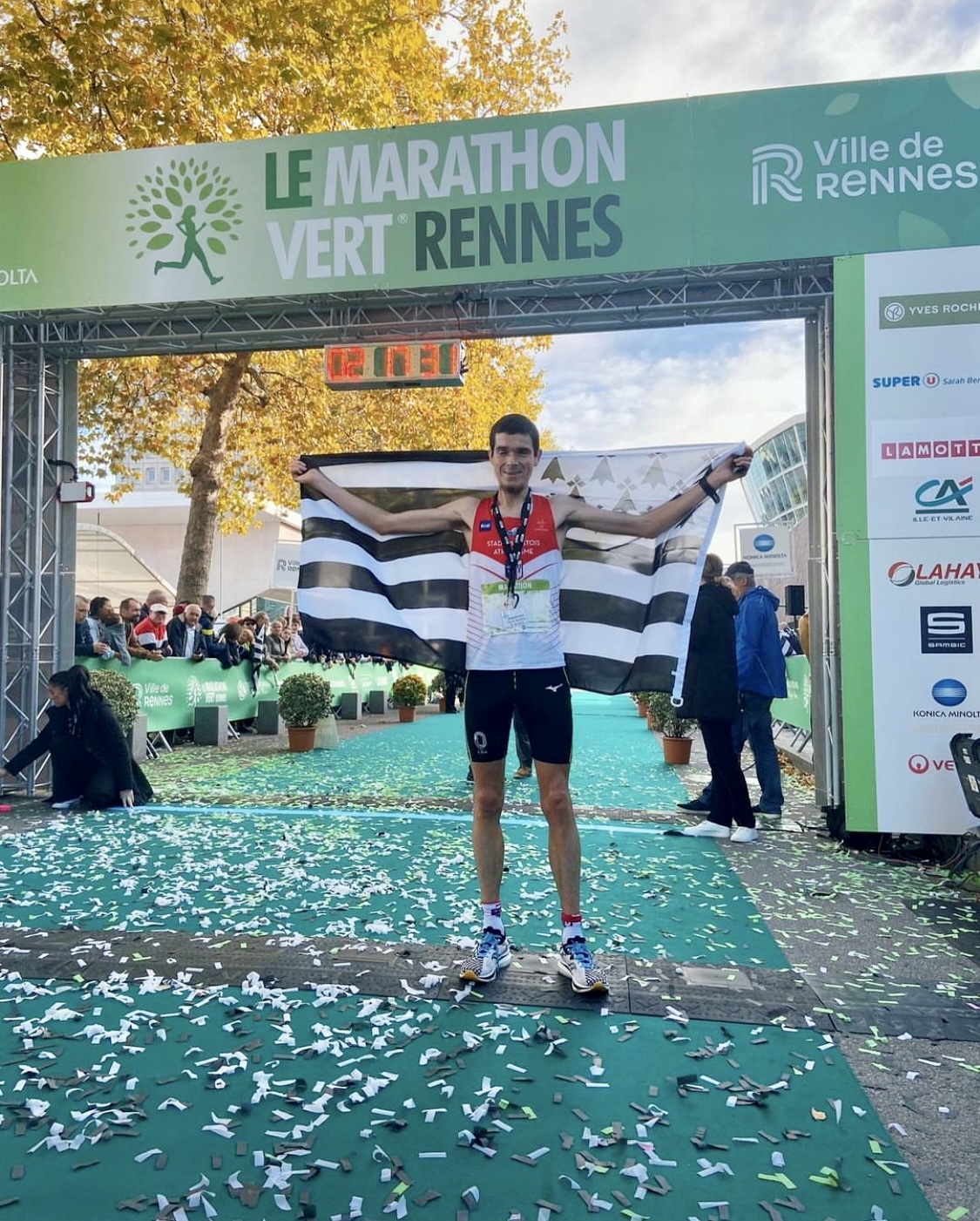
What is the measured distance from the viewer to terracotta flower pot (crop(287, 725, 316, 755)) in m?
11.9

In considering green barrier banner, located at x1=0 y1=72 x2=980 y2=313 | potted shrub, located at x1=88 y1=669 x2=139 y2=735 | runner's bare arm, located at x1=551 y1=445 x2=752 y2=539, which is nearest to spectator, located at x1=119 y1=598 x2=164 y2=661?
potted shrub, located at x1=88 y1=669 x2=139 y2=735

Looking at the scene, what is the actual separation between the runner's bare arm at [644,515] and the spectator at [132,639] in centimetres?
859

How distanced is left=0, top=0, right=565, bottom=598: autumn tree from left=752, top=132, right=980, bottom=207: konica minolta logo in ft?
26.1

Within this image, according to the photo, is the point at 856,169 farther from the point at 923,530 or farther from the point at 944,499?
the point at 923,530

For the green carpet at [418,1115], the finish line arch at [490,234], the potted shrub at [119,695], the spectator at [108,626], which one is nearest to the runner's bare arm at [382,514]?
the green carpet at [418,1115]

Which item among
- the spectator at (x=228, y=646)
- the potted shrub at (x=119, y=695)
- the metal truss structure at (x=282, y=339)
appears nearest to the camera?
the metal truss structure at (x=282, y=339)

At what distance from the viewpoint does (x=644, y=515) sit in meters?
4.35

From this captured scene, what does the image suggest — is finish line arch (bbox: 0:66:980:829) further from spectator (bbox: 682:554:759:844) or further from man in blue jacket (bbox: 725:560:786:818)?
spectator (bbox: 682:554:759:844)

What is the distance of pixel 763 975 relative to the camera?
12.5ft

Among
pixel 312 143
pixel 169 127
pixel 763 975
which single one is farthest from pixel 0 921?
pixel 169 127

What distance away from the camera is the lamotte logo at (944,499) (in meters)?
5.95

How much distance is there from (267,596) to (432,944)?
29.4m

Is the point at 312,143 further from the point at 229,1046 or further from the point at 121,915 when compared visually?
the point at 229,1046

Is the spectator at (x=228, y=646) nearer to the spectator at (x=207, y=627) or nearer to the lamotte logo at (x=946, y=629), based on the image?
the spectator at (x=207, y=627)
